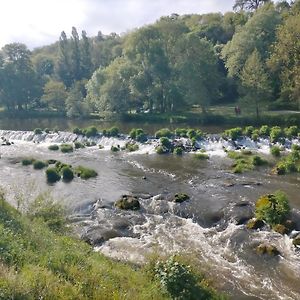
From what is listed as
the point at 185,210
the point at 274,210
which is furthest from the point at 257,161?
the point at 274,210

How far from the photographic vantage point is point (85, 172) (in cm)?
3666

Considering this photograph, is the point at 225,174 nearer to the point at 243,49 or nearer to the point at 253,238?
the point at 253,238

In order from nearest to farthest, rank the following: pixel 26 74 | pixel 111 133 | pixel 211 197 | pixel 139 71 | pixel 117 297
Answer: pixel 117 297 < pixel 211 197 < pixel 111 133 < pixel 139 71 < pixel 26 74

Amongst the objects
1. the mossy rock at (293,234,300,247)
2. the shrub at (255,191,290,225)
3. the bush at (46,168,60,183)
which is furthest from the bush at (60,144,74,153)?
the mossy rock at (293,234,300,247)

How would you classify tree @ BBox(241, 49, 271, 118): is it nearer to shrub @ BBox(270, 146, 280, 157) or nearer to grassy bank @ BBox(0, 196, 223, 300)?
shrub @ BBox(270, 146, 280, 157)

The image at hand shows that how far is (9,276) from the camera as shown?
9.91 m

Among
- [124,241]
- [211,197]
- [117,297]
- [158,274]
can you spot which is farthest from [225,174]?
[117,297]

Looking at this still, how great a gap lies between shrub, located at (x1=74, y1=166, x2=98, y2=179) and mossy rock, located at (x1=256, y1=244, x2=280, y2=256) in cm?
1927

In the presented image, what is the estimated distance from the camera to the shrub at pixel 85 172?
3634cm

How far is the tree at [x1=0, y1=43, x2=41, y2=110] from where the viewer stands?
3588 inches

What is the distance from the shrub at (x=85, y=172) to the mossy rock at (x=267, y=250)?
19268 mm

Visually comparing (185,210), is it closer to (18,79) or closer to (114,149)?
(114,149)

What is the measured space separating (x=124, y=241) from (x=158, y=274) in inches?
334

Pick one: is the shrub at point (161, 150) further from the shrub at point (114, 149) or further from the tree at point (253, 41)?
the tree at point (253, 41)
